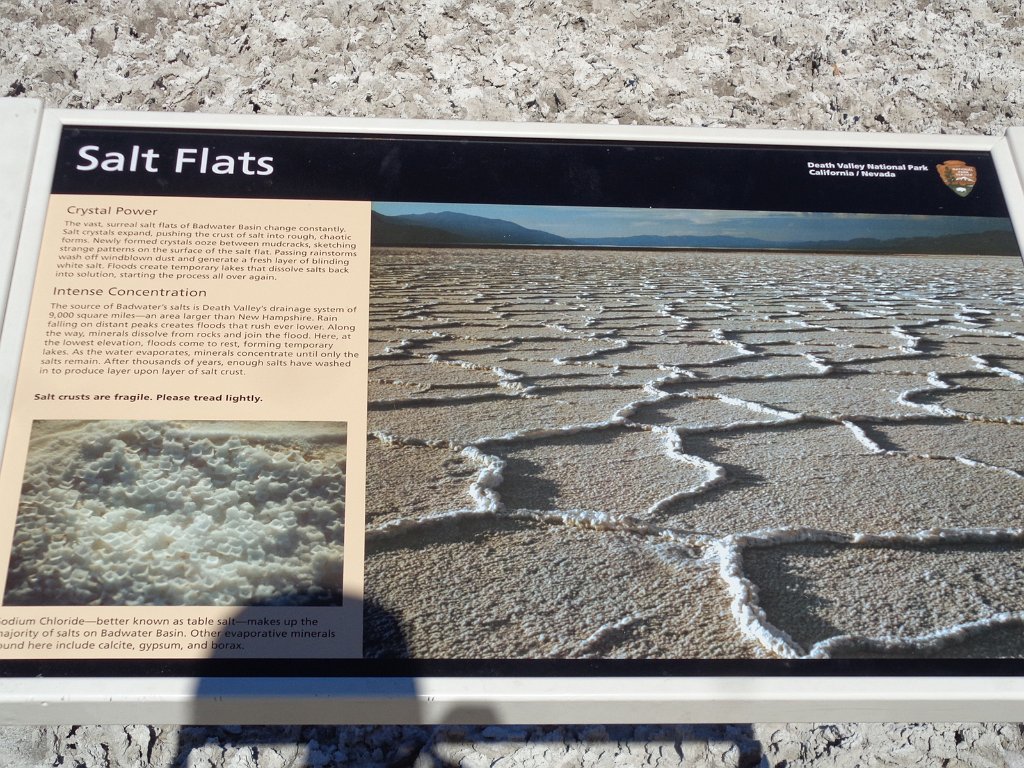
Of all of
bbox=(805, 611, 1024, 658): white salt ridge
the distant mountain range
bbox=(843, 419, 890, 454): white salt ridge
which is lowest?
bbox=(805, 611, 1024, 658): white salt ridge

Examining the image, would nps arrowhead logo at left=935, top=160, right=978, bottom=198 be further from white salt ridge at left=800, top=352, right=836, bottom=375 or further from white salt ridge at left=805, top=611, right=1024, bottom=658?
white salt ridge at left=805, top=611, right=1024, bottom=658

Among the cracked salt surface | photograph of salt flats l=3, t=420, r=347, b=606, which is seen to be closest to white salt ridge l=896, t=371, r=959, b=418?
the cracked salt surface

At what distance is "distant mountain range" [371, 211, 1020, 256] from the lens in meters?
1.21

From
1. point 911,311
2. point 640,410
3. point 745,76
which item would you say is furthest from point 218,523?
point 745,76

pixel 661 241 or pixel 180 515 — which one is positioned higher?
pixel 661 241

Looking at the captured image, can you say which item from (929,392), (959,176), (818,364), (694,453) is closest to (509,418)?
(694,453)

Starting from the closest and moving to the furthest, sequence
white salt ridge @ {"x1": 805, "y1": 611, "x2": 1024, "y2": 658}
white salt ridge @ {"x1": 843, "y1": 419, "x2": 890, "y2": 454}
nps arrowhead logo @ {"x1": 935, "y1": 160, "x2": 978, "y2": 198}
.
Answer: white salt ridge @ {"x1": 805, "y1": 611, "x2": 1024, "y2": 658}
white salt ridge @ {"x1": 843, "y1": 419, "x2": 890, "y2": 454}
nps arrowhead logo @ {"x1": 935, "y1": 160, "x2": 978, "y2": 198}

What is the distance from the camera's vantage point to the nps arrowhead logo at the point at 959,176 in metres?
1.27

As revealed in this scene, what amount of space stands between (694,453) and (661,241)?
13.9 inches

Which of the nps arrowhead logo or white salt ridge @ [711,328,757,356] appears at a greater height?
the nps arrowhead logo

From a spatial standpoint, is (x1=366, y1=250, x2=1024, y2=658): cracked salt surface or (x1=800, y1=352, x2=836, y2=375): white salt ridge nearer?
(x1=366, y1=250, x2=1024, y2=658): cracked salt surface

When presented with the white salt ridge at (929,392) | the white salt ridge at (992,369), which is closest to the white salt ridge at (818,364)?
the white salt ridge at (929,392)

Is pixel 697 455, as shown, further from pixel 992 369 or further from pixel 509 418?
pixel 992 369

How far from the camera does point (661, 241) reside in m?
1.24
